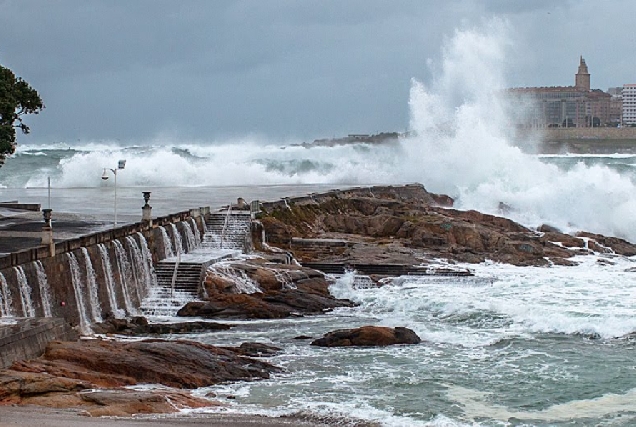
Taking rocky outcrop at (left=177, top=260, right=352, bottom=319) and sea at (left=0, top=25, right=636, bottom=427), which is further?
rocky outcrop at (left=177, top=260, right=352, bottom=319)

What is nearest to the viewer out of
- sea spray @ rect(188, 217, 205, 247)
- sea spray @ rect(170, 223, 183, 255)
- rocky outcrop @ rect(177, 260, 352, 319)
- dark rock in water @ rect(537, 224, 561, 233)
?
rocky outcrop @ rect(177, 260, 352, 319)

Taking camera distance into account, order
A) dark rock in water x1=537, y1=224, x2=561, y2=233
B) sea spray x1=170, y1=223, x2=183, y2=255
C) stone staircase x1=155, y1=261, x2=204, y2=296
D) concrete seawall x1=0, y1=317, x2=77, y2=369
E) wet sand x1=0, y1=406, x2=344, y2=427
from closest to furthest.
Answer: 1. wet sand x1=0, y1=406, x2=344, y2=427
2. concrete seawall x1=0, y1=317, x2=77, y2=369
3. stone staircase x1=155, y1=261, x2=204, y2=296
4. sea spray x1=170, y1=223, x2=183, y2=255
5. dark rock in water x1=537, y1=224, x2=561, y2=233

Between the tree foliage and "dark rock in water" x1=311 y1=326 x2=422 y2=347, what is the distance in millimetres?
11645

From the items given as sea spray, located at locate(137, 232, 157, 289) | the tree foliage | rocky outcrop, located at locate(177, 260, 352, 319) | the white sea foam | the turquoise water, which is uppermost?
the tree foliage

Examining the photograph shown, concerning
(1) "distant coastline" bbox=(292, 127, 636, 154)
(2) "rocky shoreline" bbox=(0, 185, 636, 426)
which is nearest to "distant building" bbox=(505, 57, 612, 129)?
(1) "distant coastline" bbox=(292, 127, 636, 154)

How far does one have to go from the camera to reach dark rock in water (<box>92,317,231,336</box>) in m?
20.6

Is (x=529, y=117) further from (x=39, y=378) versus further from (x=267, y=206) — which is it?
Answer: (x=39, y=378)

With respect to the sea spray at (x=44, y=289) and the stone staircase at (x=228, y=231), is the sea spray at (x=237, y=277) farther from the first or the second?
the sea spray at (x=44, y=289)

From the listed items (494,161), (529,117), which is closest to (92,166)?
(494,161)

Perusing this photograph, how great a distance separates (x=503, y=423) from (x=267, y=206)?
19.1m

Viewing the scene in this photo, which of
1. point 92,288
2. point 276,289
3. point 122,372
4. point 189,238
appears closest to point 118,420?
point 122,372

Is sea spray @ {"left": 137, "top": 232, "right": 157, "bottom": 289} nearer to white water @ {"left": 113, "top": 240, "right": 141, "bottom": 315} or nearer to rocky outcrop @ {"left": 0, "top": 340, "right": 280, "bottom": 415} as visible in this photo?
white water @ {"left": 113, "top": 240, "right": 141, "bottom": 315}

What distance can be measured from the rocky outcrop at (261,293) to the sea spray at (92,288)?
2.01 meters

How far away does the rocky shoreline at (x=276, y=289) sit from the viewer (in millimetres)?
14547
